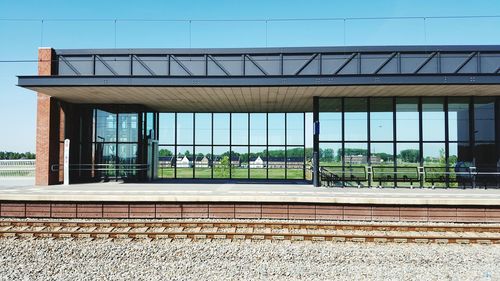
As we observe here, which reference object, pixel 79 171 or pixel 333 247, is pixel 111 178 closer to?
pixel 79 171

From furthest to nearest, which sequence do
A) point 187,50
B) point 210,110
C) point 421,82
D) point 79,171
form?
point 210,110
point 79,171
point 187,50
point 421,82

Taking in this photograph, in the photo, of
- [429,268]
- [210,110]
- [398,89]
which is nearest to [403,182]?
[398,89]

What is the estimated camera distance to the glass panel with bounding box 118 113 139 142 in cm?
2019

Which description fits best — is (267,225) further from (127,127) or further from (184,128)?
(184,128)

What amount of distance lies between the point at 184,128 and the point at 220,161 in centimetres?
324

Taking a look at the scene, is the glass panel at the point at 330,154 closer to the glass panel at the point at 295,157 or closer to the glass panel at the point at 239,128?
the glass panel at the point at 295,157

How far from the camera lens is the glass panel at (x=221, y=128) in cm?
2347

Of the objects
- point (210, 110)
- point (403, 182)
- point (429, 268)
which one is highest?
point (210, 110)

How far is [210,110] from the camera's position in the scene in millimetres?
22812

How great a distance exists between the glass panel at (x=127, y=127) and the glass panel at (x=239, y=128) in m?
6.26

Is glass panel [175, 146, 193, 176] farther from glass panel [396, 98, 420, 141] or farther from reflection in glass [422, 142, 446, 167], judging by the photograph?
reflection in glass [422, 142, 446, 167]

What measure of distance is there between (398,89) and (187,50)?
1004 centimetres

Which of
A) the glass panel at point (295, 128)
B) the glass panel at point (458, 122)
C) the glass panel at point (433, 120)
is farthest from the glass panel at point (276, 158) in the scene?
the glass panel at point (458, 122)

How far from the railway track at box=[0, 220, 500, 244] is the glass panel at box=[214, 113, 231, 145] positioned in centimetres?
1213
